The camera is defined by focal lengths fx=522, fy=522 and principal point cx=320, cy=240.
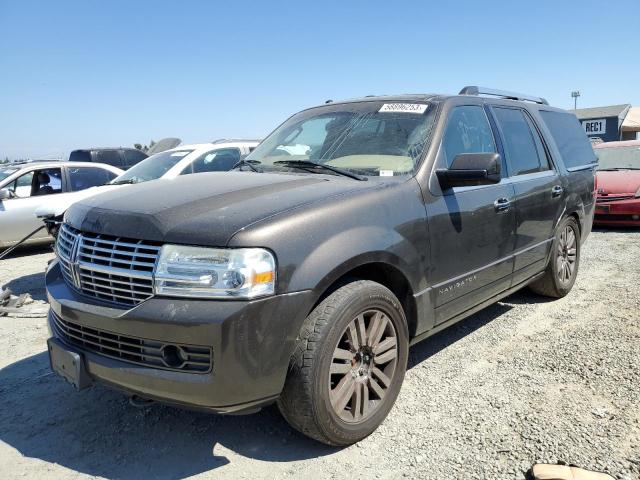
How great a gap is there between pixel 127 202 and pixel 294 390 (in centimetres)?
133

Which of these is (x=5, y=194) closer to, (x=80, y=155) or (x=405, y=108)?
(x=405, y=108)

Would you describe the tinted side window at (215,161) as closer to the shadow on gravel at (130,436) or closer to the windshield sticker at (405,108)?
the windshield sticker at (405,108)

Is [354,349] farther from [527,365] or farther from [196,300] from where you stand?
[527,365]

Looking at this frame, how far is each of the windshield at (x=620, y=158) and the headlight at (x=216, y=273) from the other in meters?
9.97

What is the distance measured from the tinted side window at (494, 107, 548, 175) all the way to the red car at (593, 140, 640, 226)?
18.1 ft

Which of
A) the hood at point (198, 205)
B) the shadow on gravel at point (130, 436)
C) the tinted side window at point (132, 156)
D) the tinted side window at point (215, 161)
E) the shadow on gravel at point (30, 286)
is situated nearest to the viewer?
the hood at point (198, 205)

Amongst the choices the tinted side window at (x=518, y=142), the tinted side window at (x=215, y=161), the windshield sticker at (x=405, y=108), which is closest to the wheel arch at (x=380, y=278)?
the windshield sticker at (x=405, y=108)

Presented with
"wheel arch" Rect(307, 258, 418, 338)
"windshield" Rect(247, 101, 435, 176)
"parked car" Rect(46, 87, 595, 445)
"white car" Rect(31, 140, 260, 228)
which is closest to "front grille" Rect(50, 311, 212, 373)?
Result: "parked car" Rect(46, 87, 595, 445)

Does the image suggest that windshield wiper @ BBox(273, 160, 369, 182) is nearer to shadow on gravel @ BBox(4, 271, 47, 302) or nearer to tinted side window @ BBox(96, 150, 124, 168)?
shadow on gravel @ BBox(4, 271, 47, 302)

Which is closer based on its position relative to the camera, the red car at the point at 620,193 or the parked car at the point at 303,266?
the parked car at the point at 303,266

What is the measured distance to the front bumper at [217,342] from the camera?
2.24 m

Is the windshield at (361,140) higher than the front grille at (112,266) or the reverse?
higher

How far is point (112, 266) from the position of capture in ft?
8.21

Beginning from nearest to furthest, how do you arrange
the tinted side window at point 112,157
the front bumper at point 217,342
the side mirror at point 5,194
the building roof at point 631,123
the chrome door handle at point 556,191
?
the front bumper at point 217,342 < the chrome door handle at point 556,191 < the side mirror at point 5,194 < the tinted side window at point 112,157 < the building roof at point 631,123
